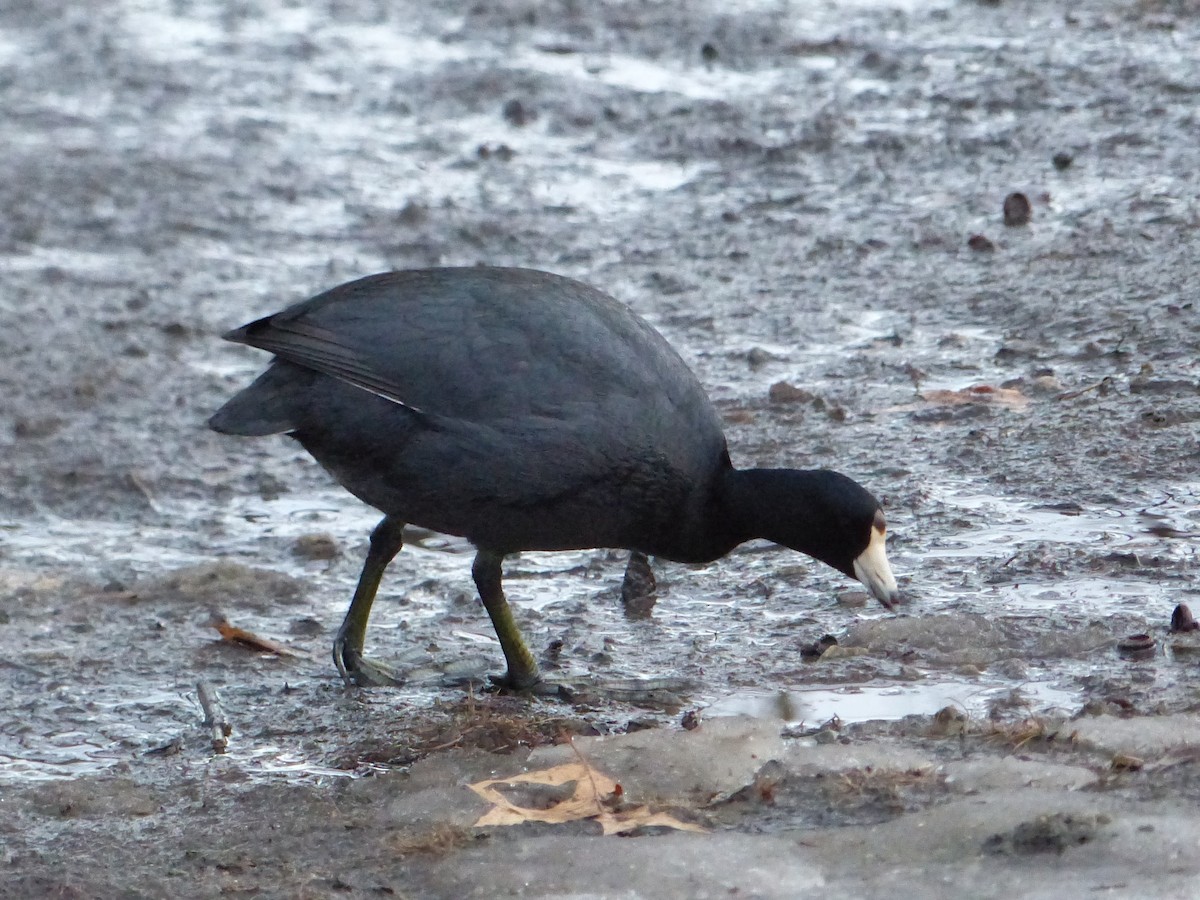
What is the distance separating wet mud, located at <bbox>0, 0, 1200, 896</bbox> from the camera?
11.3 ft

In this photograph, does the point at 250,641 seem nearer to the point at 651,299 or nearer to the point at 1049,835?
the point at 1049,835

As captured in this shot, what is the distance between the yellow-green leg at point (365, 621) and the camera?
446 centimetres

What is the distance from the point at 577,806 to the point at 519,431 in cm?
98

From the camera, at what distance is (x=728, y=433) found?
5.71 meters

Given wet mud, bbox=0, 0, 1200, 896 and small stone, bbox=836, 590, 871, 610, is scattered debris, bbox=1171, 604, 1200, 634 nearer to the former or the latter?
wet mud, bbox=0, 0, 1200, 896

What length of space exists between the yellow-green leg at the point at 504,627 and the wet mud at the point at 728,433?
0.32 feet

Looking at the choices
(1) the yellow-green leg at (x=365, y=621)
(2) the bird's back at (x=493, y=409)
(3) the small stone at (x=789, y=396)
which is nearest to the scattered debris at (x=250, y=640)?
(1) the yellow-green leg at (x=365, y=621)

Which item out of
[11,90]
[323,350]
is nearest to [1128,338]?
[323,350]

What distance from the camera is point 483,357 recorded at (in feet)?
14.1

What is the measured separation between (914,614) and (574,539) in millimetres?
816

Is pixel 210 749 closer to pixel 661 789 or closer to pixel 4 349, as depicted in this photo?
pixel 661 789

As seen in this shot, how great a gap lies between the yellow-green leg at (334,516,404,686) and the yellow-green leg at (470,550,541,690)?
0.85 feet

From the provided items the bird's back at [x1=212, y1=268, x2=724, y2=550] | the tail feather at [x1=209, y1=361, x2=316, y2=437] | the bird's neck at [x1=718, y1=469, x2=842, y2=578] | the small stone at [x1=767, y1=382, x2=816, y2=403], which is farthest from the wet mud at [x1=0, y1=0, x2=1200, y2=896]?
the tail feather at [x1=209, y1=361, x2=316, y2=437]

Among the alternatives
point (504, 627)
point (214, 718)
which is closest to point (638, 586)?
point (504, 627)
